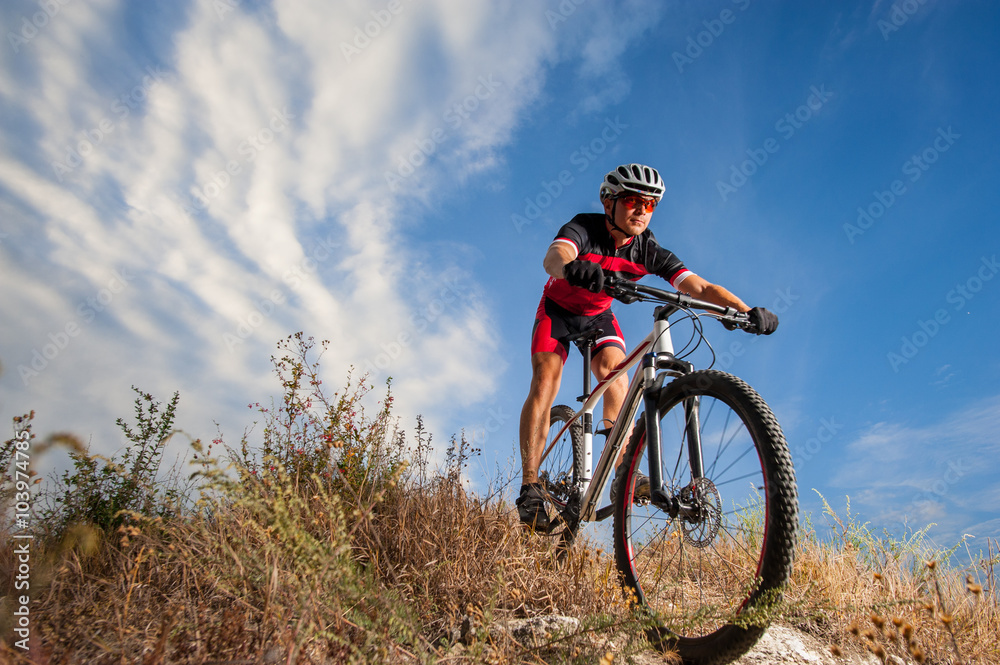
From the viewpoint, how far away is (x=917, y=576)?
424 centimetres

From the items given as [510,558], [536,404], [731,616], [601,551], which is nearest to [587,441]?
[536,404]

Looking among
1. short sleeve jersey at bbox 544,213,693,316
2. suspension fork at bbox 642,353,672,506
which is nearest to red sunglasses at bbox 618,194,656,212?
short sleeve jersey at bbox 544,213,693,316

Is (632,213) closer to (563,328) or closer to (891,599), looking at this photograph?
(563,328)

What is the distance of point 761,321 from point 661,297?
720mm

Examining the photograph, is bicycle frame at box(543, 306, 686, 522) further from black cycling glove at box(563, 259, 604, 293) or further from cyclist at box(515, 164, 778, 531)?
black cycling glove at box(563, 259, 604, 293)

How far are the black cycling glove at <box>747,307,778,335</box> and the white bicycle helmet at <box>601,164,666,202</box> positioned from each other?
150 cm

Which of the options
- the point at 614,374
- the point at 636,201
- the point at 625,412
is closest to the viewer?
the point at 625,412

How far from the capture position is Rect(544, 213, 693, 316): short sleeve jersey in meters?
4.77

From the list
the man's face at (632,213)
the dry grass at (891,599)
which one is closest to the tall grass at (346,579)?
the dry grass at (891,599)

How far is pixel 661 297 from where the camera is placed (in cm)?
330

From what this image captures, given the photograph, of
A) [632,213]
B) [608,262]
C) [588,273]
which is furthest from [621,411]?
[632,213]

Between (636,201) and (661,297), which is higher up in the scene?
(636,201)

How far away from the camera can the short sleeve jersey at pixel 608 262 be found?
477 centimetres

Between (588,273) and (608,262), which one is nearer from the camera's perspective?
(588,273)
